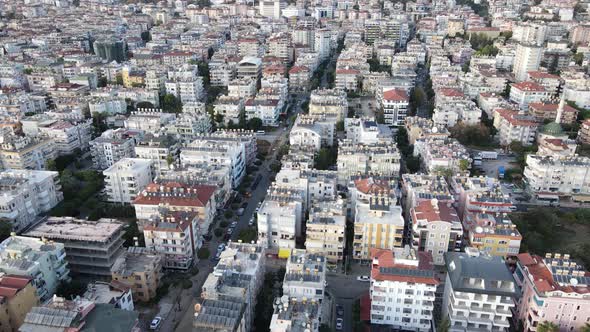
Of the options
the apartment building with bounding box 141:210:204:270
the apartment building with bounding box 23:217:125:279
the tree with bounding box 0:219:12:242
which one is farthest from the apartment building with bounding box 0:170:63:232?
the apartment building with bounding box 141:210:204:270

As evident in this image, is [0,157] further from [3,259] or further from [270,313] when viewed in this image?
[270,313]

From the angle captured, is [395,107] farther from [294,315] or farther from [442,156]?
[294,315]

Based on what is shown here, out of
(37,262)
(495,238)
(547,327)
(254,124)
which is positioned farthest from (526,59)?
(37,262)

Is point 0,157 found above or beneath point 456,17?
beneath

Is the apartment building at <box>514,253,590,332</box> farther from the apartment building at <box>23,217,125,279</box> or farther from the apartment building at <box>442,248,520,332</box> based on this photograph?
the apartment building at <box>23,217,125,279</box>

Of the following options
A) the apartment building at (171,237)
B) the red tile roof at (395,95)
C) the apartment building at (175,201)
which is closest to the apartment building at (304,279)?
the apartment building at (171,237)

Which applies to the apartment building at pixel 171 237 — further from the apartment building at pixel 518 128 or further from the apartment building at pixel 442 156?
the apartment building at pixel 518 128

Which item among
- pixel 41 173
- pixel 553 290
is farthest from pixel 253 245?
pixel 41 173
